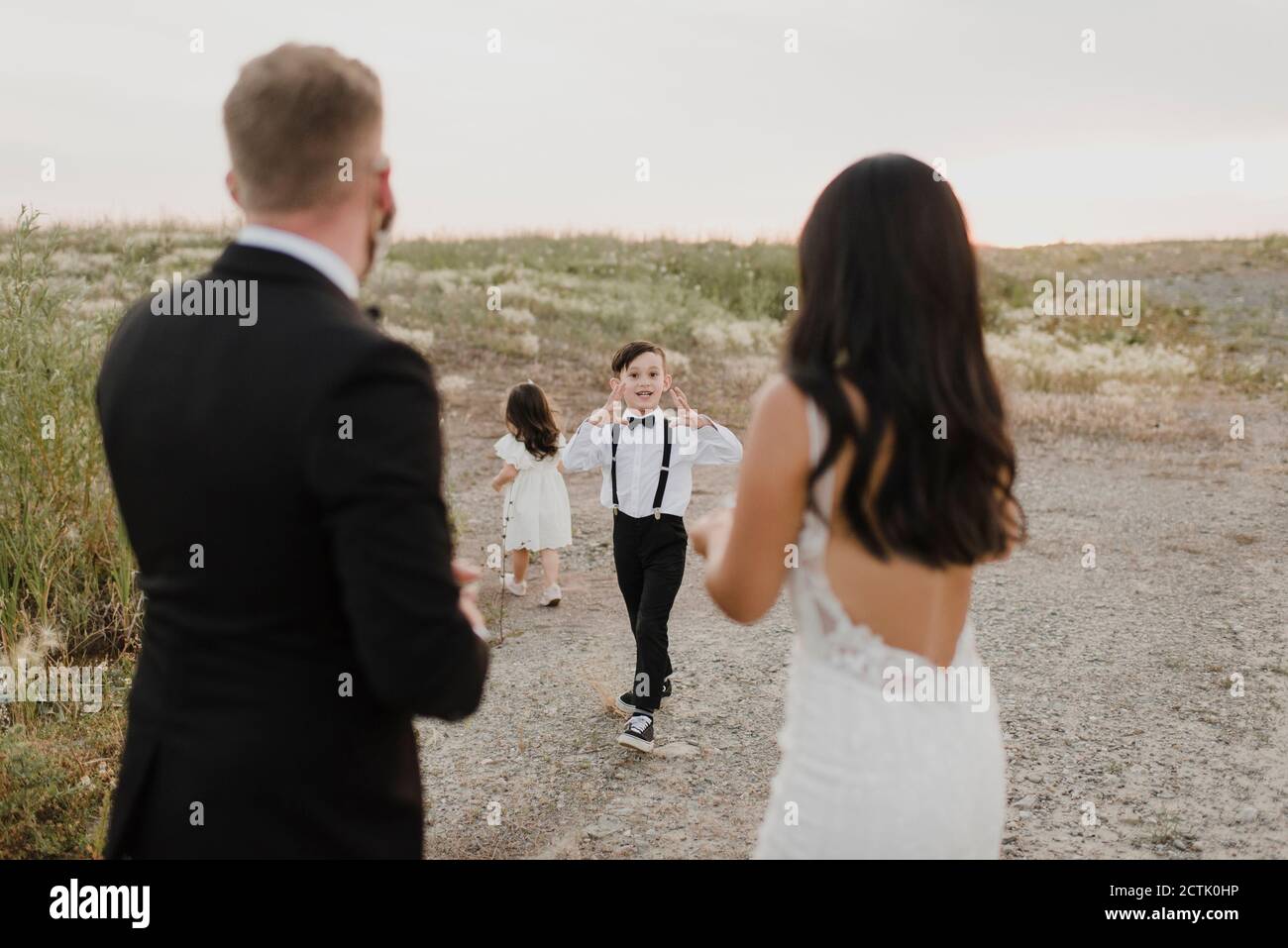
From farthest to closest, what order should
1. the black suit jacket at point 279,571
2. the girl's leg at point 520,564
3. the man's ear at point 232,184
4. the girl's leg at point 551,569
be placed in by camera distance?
the girl's leg at point 520,564, the girl's leg at point 551,569, the man's ear at point 232,184, the black suit jacket at point 279,571

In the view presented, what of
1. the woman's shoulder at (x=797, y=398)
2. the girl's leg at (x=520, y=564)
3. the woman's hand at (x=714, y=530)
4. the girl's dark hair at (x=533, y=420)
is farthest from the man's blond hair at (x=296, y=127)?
the girl's leg at (x=520, y=564)

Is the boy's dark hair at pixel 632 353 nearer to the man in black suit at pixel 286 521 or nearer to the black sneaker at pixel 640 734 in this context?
the black sneaker at pixel 640 734

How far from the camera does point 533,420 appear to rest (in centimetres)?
777

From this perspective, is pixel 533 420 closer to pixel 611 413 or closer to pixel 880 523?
pixel 611 413

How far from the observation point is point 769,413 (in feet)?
6.32

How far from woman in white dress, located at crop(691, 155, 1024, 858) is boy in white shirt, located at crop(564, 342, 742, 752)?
3.27 meters

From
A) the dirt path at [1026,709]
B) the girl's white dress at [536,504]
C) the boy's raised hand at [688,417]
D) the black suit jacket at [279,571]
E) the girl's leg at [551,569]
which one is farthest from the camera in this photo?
the girl's leg at [551,569]

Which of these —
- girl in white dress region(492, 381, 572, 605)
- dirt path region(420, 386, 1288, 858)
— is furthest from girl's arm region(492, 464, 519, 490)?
dirt path region(420, 386, 1288, 858)

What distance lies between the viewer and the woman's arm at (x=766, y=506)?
192cm

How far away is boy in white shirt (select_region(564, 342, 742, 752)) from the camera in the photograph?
5.52 m

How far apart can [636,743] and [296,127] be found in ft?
14.3

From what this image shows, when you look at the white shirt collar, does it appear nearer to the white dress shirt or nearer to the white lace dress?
the white lace dress

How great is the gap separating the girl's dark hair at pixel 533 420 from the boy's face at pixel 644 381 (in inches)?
82.1
